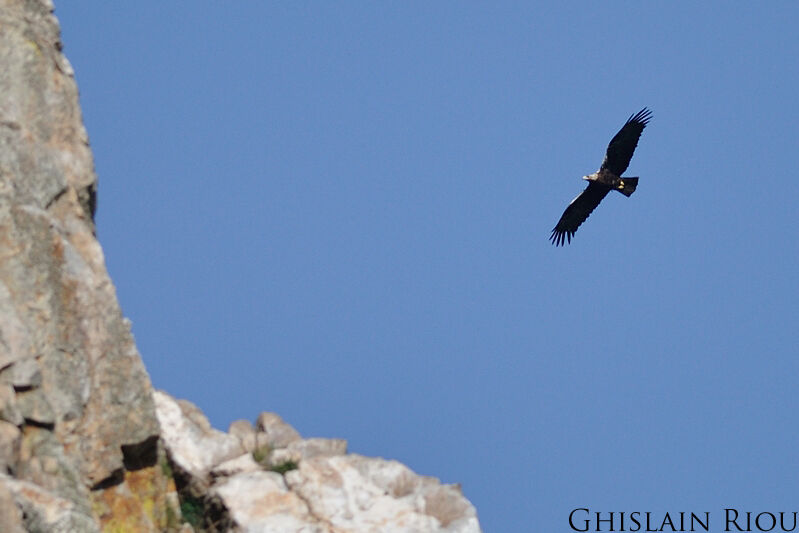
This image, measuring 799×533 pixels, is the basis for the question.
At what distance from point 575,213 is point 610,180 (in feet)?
7.59

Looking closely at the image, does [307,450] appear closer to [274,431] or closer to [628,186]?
[274,431]

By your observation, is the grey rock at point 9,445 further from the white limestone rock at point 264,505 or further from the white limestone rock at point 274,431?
the white limestone rock at point 274,431

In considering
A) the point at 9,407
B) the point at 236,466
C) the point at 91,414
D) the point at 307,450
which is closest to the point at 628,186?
the point at 307,450

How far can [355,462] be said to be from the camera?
24781mm

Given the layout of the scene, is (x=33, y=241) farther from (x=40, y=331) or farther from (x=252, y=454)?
(x=252, y=454)

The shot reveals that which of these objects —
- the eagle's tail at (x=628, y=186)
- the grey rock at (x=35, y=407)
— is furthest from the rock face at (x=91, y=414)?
the eagle's tail at (x=628, y=186)

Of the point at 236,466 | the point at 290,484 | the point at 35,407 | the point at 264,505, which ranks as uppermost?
the point at 236,466

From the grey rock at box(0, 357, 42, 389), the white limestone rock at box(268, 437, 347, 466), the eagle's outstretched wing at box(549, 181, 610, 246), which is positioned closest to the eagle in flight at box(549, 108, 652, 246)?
the eagle's outstretched wing at box(549, 181, 610, 246)

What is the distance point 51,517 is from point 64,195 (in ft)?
25.4

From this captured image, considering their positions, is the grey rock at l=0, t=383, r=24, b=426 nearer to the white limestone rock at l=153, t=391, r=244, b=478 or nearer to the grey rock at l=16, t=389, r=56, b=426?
the grey rock at l=16, t=389, r=56, b=426

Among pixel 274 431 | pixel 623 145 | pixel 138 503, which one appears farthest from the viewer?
pixel 623 145

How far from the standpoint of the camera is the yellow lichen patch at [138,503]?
2022cm

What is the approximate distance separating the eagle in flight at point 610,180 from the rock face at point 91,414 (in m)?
12.1

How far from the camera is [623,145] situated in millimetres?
33469
